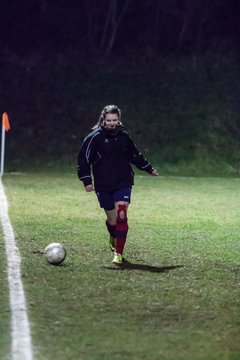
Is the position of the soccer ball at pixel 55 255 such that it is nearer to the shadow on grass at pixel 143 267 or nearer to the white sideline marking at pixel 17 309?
the white sideline marking at pixel 17 309

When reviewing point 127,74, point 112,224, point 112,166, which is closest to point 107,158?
point 112,166

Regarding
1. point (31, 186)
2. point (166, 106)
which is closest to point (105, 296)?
point (31, 186)

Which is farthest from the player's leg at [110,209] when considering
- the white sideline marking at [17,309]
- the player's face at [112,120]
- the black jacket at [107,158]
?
the white sideline marking at [17,309]

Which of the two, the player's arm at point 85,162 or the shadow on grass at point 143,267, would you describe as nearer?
the shadow on grass at point 143,267

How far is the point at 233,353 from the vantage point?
5.11m

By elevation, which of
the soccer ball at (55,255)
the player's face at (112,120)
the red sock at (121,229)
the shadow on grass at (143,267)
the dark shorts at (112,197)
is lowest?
the shadow on grass at (143,267)

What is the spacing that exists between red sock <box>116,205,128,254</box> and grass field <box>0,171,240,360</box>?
0.74ft

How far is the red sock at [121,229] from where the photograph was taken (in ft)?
28.3

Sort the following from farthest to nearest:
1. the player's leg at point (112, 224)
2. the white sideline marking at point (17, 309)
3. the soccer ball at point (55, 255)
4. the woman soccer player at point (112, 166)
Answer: the player's leg at point (112, 224) → the woman soccer player at point (112, 166) → the soccer ball at point (55, 255) → the white sideline marking at point (17, 309)

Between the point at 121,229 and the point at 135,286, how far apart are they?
1.48 metres

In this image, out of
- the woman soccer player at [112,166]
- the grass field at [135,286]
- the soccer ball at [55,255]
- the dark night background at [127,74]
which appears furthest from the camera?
the dark night background at [127,74]

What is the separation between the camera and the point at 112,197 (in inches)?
347

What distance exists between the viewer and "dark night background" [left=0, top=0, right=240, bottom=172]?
91.2 ft

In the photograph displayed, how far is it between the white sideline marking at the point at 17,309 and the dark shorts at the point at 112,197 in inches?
47.4
